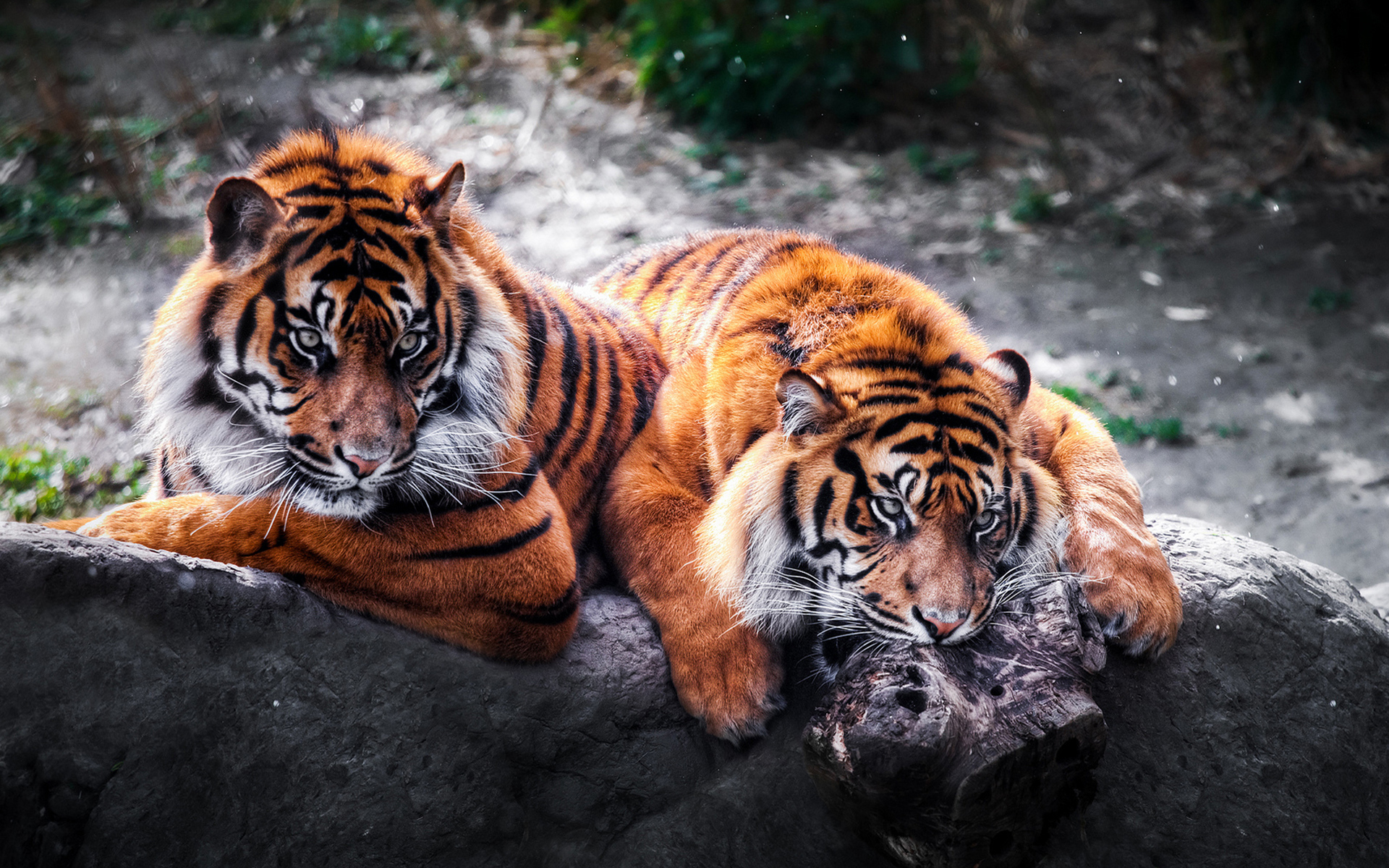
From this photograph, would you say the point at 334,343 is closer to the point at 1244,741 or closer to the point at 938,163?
the point at 1244,741

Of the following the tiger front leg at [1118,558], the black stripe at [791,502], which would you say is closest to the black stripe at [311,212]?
the black stripe at [791,502]

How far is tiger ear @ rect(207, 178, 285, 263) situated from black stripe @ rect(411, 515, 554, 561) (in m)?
0.77

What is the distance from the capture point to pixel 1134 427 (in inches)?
191

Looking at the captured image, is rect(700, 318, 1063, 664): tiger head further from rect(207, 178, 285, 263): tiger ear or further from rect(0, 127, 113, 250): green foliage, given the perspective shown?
rect(0, 127, 113, 250): green foliage

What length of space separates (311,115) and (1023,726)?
7.39 ft

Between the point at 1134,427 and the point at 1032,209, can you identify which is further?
the point at 1032,209

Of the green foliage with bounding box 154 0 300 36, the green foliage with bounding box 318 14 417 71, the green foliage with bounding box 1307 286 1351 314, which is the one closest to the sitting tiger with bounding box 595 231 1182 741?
the green foliage with bounding box 1307 286 1351 314

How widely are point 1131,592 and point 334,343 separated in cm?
185

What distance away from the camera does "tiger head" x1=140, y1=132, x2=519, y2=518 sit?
215 cm

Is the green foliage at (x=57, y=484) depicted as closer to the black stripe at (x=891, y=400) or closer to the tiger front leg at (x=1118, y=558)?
the black stripe at (x=891, y=400)

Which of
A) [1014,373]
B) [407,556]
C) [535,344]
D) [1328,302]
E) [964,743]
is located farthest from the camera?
[1328,302]

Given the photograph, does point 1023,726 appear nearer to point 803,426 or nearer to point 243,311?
point 803,426

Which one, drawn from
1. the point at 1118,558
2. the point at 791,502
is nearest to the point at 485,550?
the point at 791,502

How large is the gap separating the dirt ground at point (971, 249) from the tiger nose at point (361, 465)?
2.06 meters
